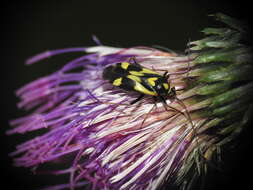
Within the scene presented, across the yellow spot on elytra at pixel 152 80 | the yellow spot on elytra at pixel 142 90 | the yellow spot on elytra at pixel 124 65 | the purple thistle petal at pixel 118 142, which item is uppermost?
the yellow spot on elytra at pixel 124 65

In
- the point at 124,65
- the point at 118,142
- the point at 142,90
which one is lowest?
the point at 118,142

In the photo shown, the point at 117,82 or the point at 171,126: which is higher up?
the point at 117,82

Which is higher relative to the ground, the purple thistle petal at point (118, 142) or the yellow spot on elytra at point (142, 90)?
the yellow spot on elytra at point (142, 90)

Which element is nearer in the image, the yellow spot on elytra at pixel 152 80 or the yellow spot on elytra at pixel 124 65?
the yellow spot on elytra at pixel 152 80

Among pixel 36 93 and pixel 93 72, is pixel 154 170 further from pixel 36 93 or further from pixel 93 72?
pixel 36 93

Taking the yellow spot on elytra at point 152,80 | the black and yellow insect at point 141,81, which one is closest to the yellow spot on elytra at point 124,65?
the black and yellow insect at point 141,81

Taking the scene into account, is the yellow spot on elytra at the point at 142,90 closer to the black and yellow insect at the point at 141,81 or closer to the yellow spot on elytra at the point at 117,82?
the black and yellow insect at the point at 141,81

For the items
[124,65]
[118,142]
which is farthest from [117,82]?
[118,142]

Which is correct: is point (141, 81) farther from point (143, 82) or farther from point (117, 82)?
point (117, 82)
